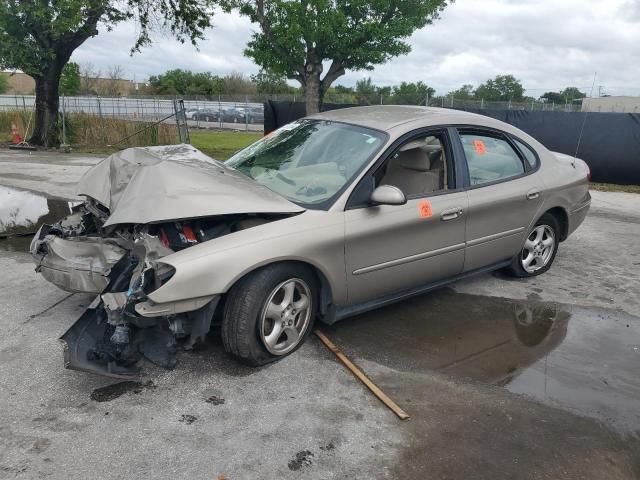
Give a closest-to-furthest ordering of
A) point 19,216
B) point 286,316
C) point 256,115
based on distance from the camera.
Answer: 1. point 286,316
2. point 19,216
3. point 256,115

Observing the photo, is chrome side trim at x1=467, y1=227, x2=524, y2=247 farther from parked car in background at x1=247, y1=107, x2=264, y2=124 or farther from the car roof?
parked car in background at x1=247, y1=107, x2=264, y2=124

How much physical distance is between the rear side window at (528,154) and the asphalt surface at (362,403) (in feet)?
4.52

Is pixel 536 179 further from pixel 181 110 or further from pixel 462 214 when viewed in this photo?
pixel 181 110

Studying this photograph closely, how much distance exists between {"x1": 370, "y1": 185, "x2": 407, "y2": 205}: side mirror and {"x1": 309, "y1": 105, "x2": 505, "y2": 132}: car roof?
0.68 metres

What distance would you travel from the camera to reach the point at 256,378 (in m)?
3.35

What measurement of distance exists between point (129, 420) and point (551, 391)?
258cm

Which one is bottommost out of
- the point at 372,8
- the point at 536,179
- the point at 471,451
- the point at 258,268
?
the point at 471,451


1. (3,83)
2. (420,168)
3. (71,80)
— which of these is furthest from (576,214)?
(3,83)

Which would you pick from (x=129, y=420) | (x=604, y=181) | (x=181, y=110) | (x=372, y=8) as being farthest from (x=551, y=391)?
(x=372, y=8)

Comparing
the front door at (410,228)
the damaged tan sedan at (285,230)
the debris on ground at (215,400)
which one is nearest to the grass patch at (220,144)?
the damaged tan sedan at (285,230)

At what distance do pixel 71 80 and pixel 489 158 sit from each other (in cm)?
5394

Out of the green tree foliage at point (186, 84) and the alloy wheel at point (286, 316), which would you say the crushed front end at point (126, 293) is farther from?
the green tree foliage at point (186, 84)

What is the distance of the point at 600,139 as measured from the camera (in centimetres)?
1193

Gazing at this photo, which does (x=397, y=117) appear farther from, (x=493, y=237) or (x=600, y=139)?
(x=600, y=139)
